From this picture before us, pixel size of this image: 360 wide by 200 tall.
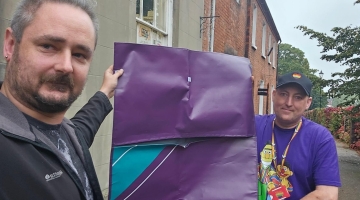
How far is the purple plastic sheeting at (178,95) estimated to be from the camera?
181 centimetres

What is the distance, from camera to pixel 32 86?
Answer: 1.25m

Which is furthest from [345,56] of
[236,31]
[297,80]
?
[297,80]

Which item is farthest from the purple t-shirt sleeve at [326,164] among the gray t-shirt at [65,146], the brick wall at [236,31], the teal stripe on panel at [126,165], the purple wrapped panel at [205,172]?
the brick wall at [236,31]

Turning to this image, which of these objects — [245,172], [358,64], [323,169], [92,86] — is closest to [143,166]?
[245,172]

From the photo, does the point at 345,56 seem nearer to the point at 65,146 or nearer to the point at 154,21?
the point at 154,21

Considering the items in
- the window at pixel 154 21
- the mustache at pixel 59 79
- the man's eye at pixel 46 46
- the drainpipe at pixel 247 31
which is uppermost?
the drainpipe at pixel 247 31

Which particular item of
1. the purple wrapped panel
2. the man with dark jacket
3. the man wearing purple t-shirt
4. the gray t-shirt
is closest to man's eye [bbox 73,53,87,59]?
the man with dark jacket

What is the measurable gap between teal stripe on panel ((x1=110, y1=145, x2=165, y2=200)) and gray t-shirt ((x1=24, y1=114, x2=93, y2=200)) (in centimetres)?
30

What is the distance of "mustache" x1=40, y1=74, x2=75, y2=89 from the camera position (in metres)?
1.26

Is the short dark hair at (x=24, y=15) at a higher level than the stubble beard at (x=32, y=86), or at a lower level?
higher

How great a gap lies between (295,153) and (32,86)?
1.63m

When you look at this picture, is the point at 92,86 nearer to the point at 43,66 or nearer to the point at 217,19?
the point at 43,66

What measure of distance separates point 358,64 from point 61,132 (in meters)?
9.10

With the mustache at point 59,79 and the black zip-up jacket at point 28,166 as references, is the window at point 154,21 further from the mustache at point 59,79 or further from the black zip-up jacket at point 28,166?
the black zip-up jacket at point 28,166
